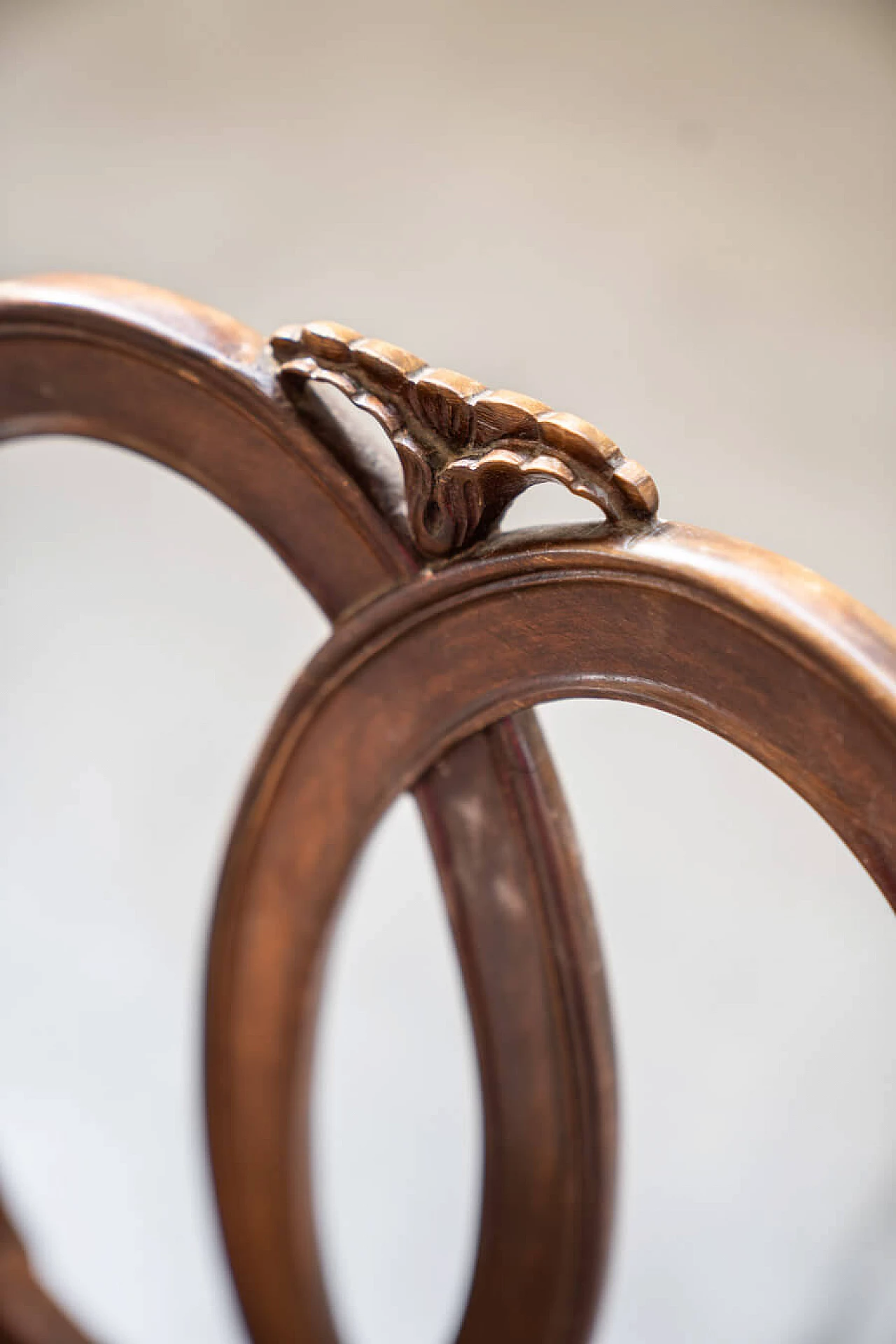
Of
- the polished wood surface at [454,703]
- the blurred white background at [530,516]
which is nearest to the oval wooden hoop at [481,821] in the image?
the polished wood surface at [454,703]

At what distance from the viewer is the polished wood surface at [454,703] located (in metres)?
0.20

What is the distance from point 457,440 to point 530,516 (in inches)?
22.9

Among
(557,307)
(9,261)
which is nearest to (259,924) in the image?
(557,307)

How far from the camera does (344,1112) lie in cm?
101

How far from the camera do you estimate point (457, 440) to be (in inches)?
9.2

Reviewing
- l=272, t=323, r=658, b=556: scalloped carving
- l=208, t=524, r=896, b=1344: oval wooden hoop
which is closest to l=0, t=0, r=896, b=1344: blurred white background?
l=208, t=524, r=896, b=1344: oval wooden hoop

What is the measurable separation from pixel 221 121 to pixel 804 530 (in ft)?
1.68

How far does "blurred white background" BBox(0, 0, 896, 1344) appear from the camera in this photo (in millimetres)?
758

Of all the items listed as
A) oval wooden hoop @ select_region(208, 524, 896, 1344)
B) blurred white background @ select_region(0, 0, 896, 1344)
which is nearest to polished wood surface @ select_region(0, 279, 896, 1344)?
oval wooden hoop @ select_region(208, 524, 896, 1344)

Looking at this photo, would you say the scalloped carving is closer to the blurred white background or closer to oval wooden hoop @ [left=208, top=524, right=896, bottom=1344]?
oval wooden hoop @ [left=208, top=524, right=896, bottom=1344]

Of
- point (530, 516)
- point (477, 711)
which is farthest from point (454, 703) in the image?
point (530, 516)

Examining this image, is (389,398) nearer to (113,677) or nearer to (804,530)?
(804,530)

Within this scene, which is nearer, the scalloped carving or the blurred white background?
the scalloped carving

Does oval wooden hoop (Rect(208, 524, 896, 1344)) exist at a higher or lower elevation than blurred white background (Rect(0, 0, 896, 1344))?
lower
